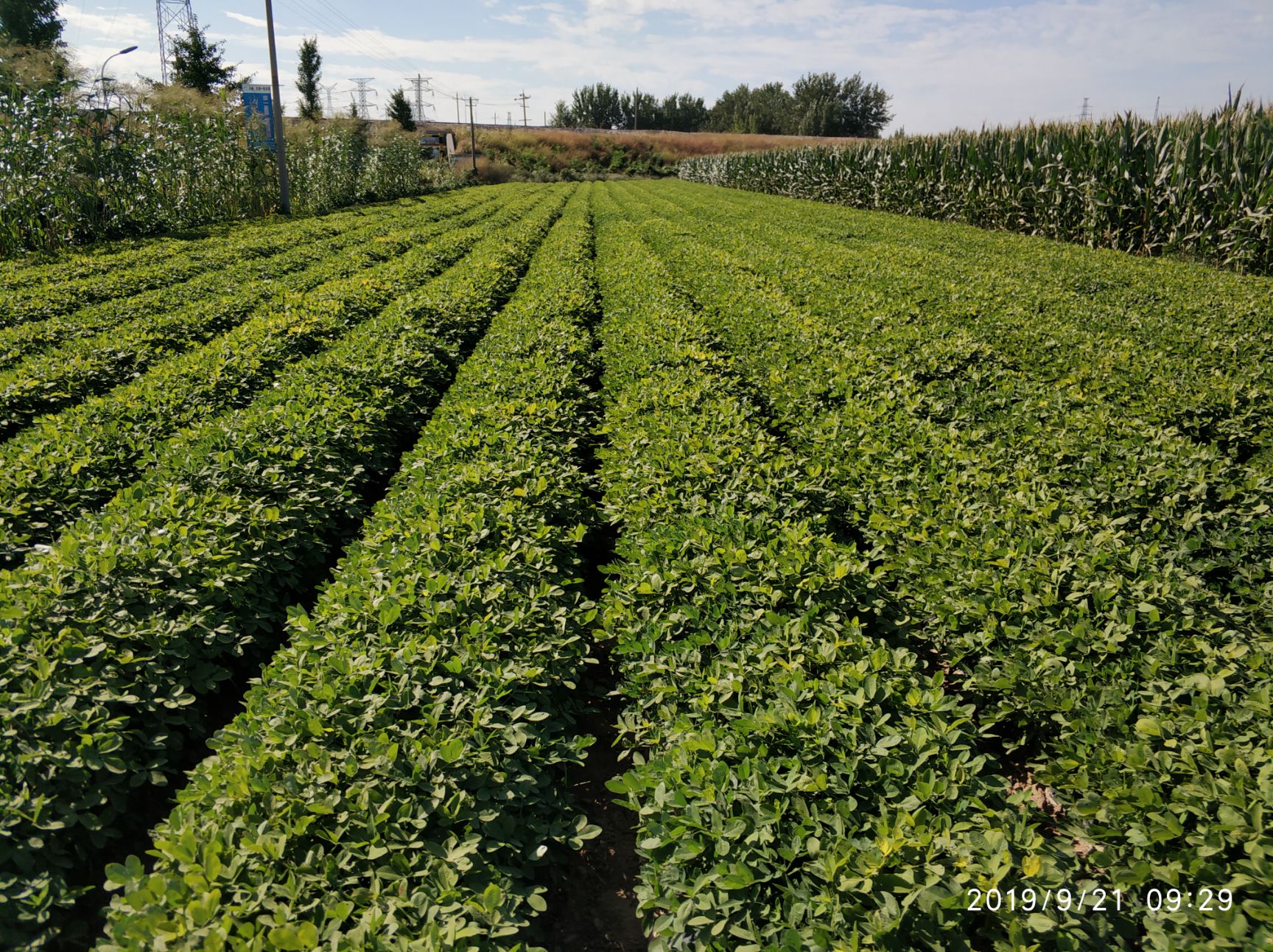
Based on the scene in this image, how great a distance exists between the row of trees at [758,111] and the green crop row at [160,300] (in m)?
92.3

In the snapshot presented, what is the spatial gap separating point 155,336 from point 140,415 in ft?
11.4

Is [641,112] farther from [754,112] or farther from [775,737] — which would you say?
[775,737]

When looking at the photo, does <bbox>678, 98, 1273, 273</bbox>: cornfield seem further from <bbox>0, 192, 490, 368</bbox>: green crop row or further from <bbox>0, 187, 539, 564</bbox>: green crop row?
<bbox>0, 192, 490, 368</bbox>: green crop row

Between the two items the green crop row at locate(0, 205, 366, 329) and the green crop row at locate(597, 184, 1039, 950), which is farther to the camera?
the green crop row at locate(0, 205, 366, 329)

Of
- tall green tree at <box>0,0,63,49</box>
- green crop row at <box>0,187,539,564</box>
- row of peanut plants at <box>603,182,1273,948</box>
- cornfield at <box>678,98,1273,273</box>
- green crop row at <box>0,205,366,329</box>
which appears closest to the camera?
row of peanut plants at <box>603,182,1273,948</box>

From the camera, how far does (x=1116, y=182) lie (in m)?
16.1

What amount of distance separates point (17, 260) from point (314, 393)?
47.6ft

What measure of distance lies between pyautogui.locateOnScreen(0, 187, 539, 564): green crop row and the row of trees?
9917cm

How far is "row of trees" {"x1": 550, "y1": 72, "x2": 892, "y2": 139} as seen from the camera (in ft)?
320

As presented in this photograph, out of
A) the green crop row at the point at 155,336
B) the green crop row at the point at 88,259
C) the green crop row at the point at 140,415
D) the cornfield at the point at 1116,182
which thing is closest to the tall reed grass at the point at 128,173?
the green crop row at the point at 88,259

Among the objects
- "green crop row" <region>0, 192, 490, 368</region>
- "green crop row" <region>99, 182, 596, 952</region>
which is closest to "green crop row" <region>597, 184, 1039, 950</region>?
"green crop row" <region>99, 182, 596, 952</region>
